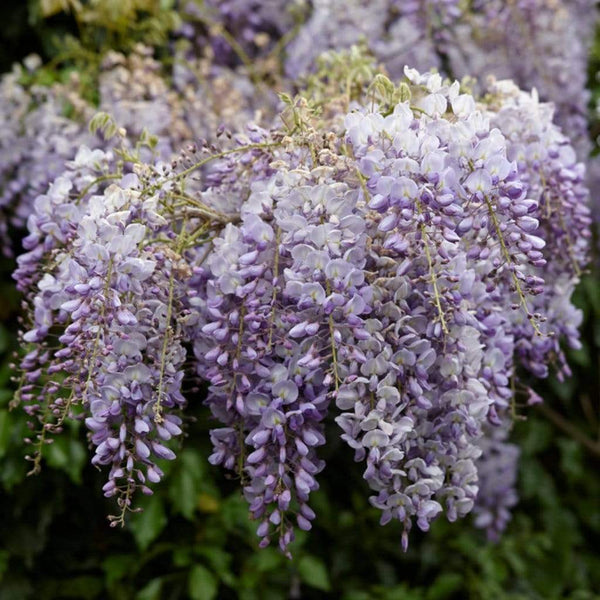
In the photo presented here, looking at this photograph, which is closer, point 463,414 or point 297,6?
point 463,414

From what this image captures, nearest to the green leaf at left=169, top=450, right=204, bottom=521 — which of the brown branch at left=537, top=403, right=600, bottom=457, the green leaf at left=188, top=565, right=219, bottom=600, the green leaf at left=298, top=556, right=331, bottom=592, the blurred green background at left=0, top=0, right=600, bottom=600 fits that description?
the blurred green background at left=0, top=0, right=600, bottom=600

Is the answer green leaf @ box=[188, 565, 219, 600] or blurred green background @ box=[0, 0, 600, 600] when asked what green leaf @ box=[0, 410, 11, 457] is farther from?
green leaf @ box=[188, 565, 219, 600]

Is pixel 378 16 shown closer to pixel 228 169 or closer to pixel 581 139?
pixel 581 139

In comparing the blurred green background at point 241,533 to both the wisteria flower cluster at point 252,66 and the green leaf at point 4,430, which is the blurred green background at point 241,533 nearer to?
the green leaf at point 4,430

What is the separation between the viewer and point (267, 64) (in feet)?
8.12

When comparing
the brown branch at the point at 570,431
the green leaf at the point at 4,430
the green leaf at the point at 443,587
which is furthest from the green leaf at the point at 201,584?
the brown branch at the point at 570,431

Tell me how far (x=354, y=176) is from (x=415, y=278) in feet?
0.62

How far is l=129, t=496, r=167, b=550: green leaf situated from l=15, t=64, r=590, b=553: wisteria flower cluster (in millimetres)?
925

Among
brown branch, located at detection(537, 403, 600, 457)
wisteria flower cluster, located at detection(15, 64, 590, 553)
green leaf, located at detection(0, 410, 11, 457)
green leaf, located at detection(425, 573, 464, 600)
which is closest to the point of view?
wisteria flower cluster, located at detection(15, 64, 590, 553)

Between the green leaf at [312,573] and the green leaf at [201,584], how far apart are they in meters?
0.27

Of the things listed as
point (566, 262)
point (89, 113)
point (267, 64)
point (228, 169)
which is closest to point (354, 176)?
point (228, 169)

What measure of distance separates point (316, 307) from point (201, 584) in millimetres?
1335

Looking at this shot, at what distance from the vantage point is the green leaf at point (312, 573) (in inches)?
95.4

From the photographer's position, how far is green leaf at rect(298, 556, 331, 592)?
7.95 ft
